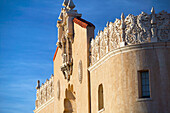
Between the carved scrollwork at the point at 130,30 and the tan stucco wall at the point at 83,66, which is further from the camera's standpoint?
the tan stucco wall at the point at 83,66

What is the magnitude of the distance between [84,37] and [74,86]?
440 centimetres

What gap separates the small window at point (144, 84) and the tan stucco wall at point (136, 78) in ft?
0.88

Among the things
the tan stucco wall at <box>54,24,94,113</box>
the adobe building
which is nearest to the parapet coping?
the adobe building

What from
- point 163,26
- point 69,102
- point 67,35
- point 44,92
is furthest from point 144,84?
point 44,92

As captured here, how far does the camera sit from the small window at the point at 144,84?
87.1 feet

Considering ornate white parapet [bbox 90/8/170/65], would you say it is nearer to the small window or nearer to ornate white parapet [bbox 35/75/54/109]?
the small window

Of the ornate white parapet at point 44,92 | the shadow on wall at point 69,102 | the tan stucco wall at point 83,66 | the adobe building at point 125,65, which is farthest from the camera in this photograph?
the ornate white parapet at point 44,92

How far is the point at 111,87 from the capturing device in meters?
28.4

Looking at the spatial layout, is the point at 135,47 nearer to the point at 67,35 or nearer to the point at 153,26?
the point at 153,26

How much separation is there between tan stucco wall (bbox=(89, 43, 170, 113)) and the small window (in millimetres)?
269

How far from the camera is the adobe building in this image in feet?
86.7

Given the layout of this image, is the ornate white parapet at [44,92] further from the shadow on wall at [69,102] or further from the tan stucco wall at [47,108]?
the shadow on wall at [69,102]

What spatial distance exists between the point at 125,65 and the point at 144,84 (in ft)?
5.66

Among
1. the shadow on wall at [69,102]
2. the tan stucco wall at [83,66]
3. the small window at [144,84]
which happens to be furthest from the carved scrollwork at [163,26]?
the shadow on wall at [69,102]
